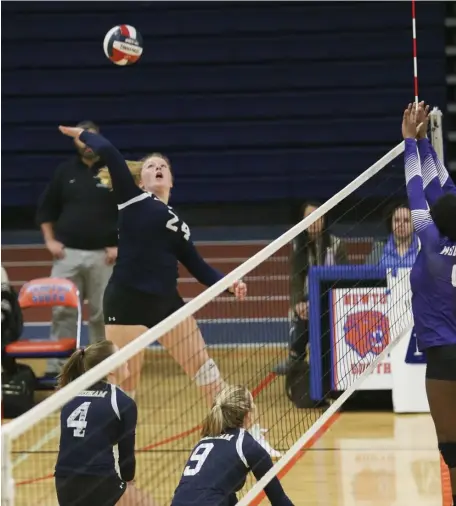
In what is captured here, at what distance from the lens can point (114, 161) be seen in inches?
247

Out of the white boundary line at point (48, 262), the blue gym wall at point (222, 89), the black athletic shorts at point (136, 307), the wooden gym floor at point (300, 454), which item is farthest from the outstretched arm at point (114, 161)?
the blue gym wall at point (222, 89)

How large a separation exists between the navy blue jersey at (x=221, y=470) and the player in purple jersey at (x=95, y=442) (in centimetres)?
34

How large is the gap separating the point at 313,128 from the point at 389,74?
38.3 inches

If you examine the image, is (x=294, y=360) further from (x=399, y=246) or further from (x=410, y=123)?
(x=410, y=123)

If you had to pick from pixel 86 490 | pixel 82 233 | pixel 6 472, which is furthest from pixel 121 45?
pixel 6 472

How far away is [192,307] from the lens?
4684 mm

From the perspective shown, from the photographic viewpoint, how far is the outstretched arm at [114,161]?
6207 mm

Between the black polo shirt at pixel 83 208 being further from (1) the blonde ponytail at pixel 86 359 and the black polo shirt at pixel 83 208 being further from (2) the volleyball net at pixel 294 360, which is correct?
(1) the blonde ponytail at pixel 86 359

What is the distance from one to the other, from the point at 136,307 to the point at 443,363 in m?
1.84

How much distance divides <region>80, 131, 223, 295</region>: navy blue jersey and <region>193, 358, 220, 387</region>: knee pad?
453mm

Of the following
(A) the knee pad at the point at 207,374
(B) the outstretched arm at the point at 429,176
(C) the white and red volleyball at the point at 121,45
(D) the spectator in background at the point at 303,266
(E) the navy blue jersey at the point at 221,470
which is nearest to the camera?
(E) the navy blue jersey at the point at 221,470

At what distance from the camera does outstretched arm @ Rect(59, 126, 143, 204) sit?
6207 millimetres

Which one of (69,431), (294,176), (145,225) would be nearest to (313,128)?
(294,176)

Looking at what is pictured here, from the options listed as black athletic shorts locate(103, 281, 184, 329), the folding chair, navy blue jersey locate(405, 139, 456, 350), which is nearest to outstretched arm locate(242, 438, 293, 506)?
navy blue jersey locate(405, 139, 456, 350)
